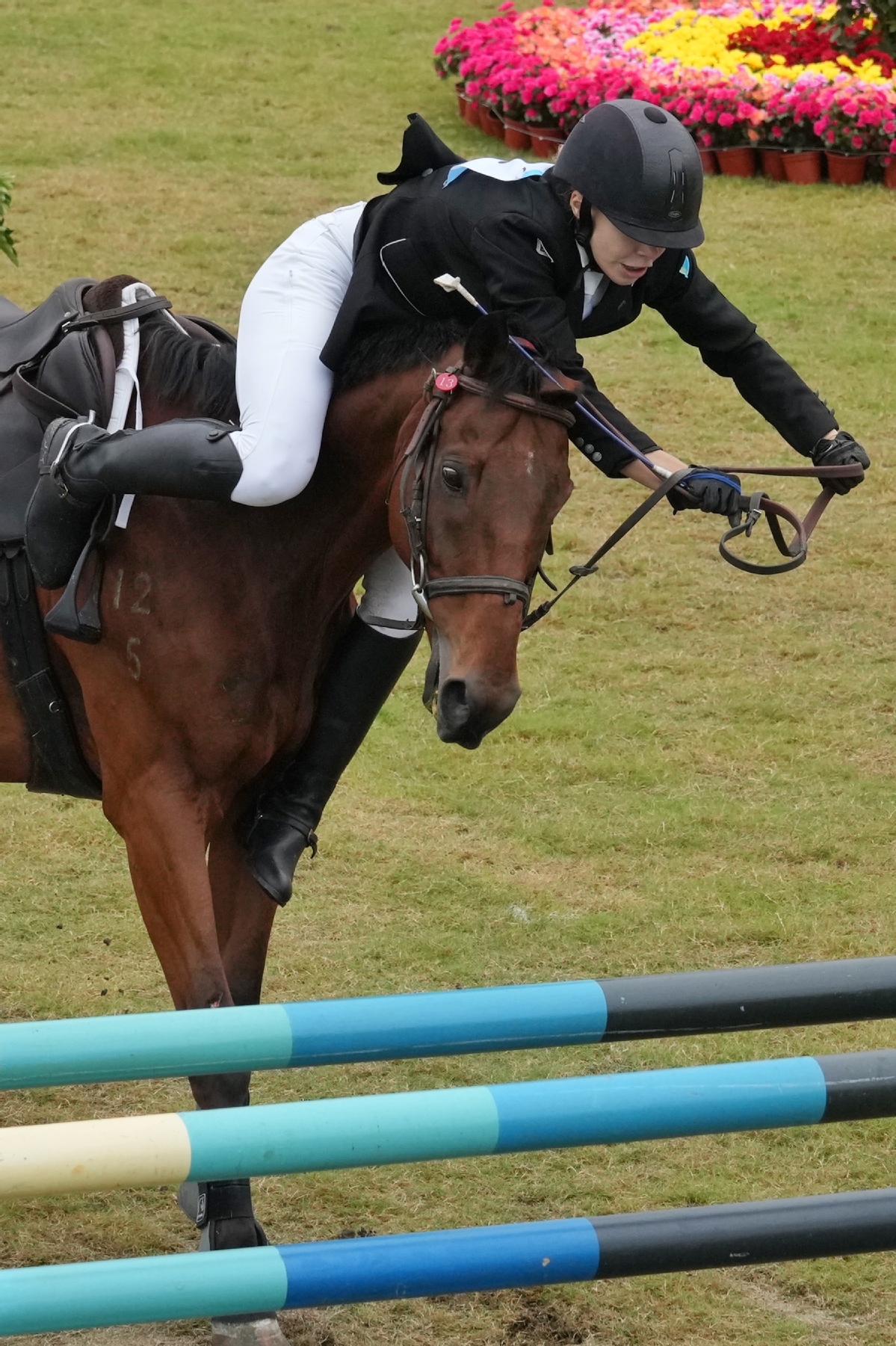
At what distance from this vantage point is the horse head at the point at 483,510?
11.1 feet

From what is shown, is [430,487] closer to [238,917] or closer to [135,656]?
[135,656]

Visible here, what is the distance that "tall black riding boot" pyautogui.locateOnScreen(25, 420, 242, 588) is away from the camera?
12.0 ft

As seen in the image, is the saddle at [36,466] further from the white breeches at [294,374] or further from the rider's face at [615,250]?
the rider's face at [615,250]

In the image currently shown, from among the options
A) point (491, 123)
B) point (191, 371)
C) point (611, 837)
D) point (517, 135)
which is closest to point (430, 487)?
point (191, 371)

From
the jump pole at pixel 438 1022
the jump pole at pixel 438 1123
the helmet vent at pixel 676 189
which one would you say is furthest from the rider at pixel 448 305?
the jump pole at pixel 438 1123

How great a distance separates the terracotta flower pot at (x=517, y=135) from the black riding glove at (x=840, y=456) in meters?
10.3

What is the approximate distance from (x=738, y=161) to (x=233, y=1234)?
11276 millimetres

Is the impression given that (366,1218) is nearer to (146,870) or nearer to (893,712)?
(146,870)

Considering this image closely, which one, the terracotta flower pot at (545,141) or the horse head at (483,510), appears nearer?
the horse head at (483,510)

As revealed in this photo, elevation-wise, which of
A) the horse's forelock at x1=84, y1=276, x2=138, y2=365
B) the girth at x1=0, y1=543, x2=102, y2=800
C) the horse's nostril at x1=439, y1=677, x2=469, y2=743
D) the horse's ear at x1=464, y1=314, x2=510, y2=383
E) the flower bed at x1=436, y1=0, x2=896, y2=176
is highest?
the horse's ear at x1=464, y1=314, x2=510, y2=383

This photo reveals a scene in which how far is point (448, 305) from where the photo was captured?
3711 mm

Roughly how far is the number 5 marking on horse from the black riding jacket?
758 millimetres

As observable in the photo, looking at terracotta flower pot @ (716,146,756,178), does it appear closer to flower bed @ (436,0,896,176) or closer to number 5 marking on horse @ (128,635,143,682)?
flower bed @ (436,0,896,176)

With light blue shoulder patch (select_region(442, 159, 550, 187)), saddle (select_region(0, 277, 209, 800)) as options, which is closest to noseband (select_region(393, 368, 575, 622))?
light blue shoulder patch (select_region(442, 159, 550, 187))
